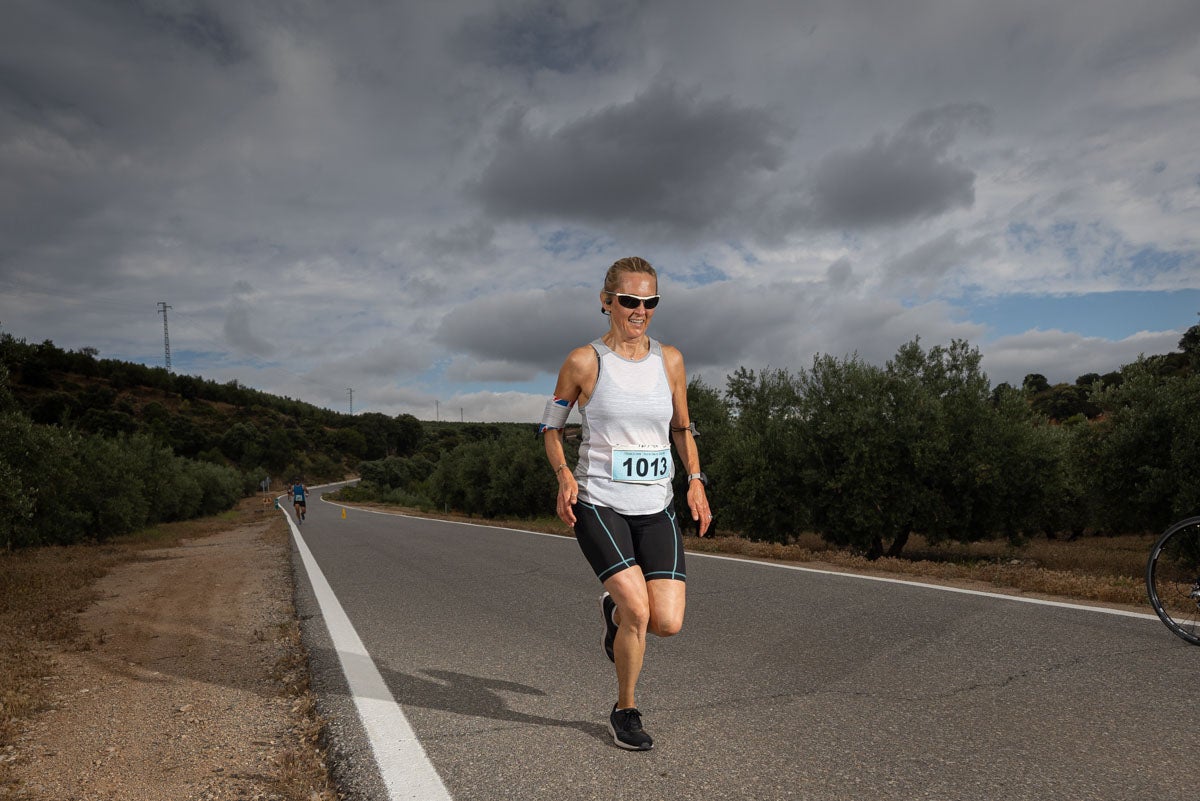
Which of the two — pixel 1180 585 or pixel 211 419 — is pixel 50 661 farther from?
pixel 211 419

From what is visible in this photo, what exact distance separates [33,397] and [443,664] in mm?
100315

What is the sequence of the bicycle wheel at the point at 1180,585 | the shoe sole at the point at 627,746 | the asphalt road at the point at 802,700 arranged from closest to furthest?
the asphalt road at the point at 802,700
the shoe sole at the point at 627,746
the bicycle wheel at the point at 1180,585

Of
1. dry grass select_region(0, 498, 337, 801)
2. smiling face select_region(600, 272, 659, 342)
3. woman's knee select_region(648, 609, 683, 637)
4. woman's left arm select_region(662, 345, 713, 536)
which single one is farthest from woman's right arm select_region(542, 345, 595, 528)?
dry grass select_region(0, 498, 337, 801)

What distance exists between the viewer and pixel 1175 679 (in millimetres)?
4191

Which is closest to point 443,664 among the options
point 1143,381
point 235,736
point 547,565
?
point 235,736

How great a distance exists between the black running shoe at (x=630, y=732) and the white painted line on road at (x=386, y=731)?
81cm

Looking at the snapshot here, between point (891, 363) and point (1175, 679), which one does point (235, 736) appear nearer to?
point (1175, 679)

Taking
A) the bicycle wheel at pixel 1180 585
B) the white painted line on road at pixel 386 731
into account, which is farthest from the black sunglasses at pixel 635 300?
the bicycle wheel at pixel 1180 585

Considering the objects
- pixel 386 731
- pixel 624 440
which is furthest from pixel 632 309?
pixel 386 731

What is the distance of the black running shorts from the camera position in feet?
11.0

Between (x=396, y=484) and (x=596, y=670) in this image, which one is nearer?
(x=596, y=670)

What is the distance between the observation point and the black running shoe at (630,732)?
3.29m

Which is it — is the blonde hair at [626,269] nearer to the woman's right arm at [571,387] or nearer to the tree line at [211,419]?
the woman's right arm at [571,387]

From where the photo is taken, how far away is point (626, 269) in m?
3.54
